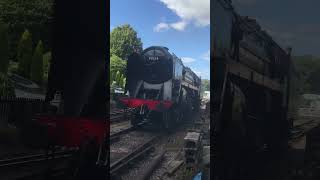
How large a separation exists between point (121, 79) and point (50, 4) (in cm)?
78

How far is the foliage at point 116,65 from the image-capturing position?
249 cm

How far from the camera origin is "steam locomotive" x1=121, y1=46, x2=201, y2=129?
2.31 meters

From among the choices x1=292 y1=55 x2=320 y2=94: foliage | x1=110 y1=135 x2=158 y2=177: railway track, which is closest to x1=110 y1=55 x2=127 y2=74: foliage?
x1=110 y1=135 x2=158 y2=177: railway track

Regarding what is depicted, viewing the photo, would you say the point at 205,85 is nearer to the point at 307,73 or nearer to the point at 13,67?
the point at 307,73

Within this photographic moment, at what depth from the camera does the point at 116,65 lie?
251 centimetres

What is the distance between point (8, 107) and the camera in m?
3.06

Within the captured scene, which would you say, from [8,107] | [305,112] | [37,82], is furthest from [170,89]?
[8,107]

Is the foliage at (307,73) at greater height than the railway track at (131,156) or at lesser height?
greater

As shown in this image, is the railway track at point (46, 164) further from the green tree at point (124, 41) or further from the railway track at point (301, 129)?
the railway track at point (301, 129)

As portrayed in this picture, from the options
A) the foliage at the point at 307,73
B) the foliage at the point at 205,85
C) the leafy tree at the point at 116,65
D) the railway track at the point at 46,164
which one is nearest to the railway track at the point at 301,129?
the foliage at the point at 307,73

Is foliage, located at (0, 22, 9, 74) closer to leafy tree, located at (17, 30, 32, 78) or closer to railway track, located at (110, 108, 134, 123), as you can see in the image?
leafy tree, located at (17, 30, 32, 78)

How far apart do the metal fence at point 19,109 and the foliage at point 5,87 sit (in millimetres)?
87

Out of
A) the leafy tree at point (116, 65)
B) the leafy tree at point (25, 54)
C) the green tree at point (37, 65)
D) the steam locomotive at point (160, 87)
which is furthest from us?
the leafy tree at point (25, 54)

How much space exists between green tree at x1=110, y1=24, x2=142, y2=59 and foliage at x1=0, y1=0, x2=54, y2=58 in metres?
0.54
